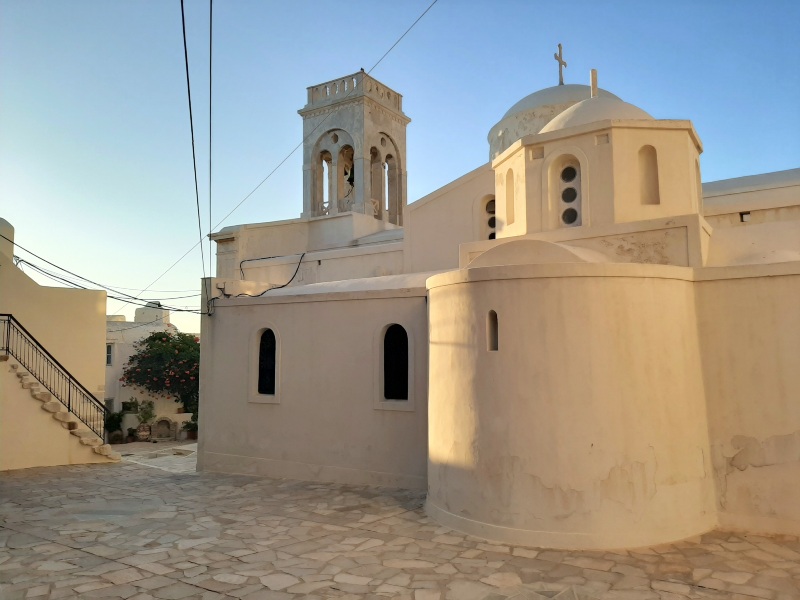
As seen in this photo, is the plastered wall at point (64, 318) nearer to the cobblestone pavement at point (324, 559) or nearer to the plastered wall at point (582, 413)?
the cobblestone pavement at point (324, 559)

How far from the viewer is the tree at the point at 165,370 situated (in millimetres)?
23984

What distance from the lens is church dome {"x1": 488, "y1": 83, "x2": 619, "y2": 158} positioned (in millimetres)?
14844

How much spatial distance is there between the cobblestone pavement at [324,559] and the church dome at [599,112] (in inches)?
→ 235

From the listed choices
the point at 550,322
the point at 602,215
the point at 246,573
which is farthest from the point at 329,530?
the point at 602,215

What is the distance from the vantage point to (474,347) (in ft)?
25.3

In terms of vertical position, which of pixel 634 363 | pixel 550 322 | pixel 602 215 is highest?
pixel 602 215

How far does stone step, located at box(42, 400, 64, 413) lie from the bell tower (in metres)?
9.73

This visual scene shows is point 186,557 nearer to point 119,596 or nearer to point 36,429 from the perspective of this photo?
point 119,596

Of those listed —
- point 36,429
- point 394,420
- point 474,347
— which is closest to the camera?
point 474,347

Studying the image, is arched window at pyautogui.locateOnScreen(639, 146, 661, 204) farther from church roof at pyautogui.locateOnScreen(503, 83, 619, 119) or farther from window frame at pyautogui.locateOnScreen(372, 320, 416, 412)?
church roof at pyautogui.locateOnScreen(503, 83, 619, 119)

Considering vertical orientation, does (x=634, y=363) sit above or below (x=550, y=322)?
below

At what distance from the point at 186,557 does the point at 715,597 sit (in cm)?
522

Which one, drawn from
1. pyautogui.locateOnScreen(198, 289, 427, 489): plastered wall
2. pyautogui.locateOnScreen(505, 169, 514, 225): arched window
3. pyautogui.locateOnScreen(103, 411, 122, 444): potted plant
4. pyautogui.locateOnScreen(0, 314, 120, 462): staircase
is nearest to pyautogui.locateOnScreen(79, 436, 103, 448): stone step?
pyautogui.locateOnScreen(0, 314, 120, 462): staircase

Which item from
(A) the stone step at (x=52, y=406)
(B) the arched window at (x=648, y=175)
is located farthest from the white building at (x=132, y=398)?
(B) the arched window at (x=648, y=175)
